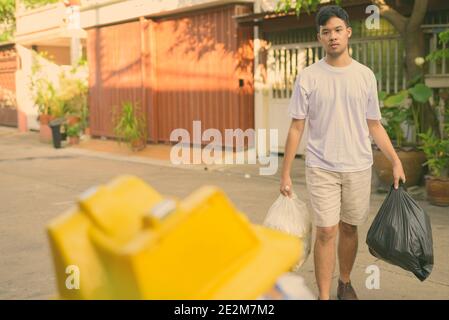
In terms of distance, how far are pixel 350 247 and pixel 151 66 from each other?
1322 cm

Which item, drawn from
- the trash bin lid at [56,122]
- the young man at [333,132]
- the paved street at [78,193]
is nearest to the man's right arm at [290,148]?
the young man at [333,132]

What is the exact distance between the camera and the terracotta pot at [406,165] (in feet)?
29.8

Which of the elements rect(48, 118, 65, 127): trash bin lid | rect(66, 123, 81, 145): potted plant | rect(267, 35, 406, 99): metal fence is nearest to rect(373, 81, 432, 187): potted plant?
rect(267, 35, 406, 99): metal fence

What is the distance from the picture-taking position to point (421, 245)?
167 inches

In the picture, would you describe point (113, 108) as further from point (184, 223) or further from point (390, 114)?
point (184, 223)

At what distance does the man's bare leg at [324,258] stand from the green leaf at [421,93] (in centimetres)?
534

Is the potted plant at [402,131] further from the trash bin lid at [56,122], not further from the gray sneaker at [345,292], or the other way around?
the trash bin lid at [56,122]

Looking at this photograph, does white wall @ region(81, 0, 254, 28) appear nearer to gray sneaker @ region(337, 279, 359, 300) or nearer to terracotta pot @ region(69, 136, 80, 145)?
terracotta pot @ region(69, 136, 80, 145)

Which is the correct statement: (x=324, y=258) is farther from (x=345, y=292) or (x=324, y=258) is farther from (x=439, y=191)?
(x=439, y=191)

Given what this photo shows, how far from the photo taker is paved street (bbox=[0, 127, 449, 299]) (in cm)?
512

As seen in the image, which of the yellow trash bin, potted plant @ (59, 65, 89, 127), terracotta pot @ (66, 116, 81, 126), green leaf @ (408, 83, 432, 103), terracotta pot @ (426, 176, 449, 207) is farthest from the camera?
potted plant @ (59, 65, 89, 127)

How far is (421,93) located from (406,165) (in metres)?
1.01

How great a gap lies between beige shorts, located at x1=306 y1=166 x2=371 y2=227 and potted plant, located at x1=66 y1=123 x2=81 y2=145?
15304 mm

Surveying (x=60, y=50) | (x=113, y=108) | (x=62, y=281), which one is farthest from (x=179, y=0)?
(x=62, y=281)
